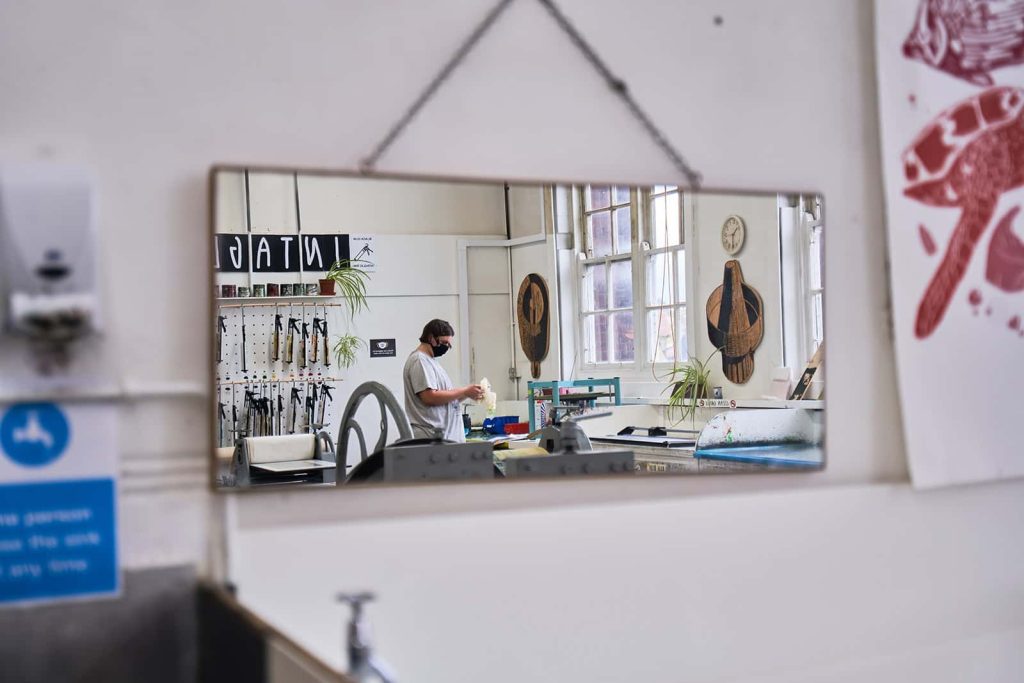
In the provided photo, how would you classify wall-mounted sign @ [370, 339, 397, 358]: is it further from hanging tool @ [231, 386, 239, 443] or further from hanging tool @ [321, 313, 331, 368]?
hanging tool @ [231, 386, 239, 443]

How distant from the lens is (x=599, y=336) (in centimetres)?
271

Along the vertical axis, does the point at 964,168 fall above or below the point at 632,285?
above

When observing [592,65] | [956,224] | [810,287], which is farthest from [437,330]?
[956,224]

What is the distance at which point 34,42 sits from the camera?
1.63 meters

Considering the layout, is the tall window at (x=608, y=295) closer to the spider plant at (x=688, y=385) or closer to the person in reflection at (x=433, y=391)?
the spider plant at (x=688, y=385)

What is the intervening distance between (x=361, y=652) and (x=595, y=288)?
59.5 inches

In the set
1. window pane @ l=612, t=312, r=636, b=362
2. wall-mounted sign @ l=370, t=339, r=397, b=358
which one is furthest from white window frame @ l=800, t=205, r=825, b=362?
wall-mounted sign @ l=370, t=339, r=397, b=358

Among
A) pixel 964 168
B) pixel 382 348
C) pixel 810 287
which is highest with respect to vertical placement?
pixel 964 168

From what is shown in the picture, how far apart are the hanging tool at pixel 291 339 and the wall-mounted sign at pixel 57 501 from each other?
106 centimetres

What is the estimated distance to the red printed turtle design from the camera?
223cm

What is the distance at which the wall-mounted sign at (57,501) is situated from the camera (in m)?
1.61

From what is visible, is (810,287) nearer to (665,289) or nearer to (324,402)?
(665,289)

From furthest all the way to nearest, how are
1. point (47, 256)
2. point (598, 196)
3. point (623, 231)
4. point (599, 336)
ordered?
point (599, 336), point (623, 231), point (598, 196), point (47, 256)

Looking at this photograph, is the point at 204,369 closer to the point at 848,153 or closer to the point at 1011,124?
the point at 848,153
